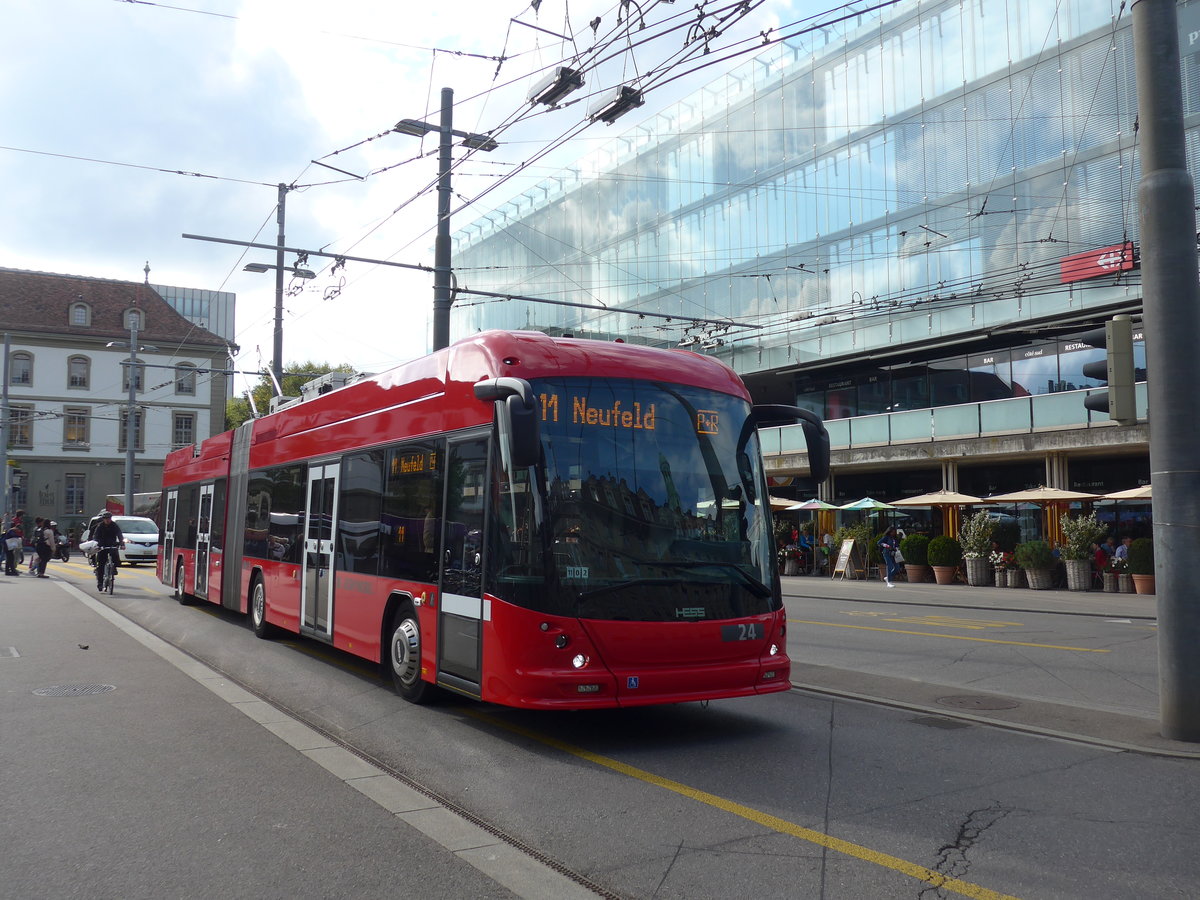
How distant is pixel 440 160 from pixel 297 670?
8597 millimetres

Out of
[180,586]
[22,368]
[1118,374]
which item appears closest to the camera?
[1118,374]

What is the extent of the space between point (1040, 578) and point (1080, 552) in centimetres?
130

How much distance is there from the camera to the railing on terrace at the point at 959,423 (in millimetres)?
30125

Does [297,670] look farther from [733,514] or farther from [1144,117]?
[1144,117]

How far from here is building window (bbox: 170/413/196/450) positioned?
67625mm

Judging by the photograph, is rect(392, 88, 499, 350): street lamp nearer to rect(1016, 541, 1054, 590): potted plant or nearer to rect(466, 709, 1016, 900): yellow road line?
rect(466, 709, 1016, 900): yellow road line

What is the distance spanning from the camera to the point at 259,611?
13891mm

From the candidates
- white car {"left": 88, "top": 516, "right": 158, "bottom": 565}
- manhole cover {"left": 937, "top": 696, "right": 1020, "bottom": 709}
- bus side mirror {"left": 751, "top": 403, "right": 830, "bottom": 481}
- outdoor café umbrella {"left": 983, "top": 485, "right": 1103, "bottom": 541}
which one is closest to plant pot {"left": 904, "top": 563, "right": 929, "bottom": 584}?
outdoor café umbrella {"left": 983, "top": 485, "right": 1103, "bottom": 541}

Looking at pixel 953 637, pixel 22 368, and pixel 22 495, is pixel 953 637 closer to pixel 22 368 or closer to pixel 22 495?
pixel 22 495

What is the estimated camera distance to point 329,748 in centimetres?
733

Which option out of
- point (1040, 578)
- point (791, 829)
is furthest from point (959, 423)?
point (791, 829)

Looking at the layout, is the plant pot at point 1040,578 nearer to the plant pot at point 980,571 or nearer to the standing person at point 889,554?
the plant pot at point 980,571

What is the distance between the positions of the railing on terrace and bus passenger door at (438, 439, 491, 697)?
67.5 ft

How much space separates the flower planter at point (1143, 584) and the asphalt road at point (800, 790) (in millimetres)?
16710
